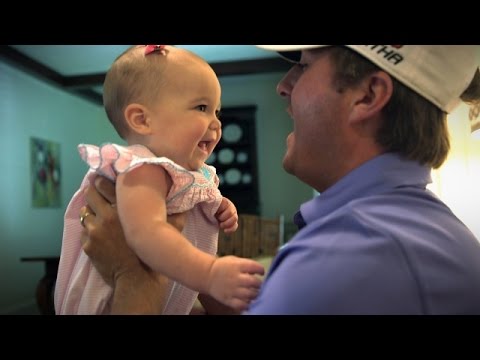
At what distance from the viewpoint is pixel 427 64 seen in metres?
0.74

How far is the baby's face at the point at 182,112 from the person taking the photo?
2.69ft

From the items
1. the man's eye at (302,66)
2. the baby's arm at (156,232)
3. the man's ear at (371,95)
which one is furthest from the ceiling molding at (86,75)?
the baby's arm at (156,232)

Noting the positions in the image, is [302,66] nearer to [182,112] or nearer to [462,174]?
[182,112]

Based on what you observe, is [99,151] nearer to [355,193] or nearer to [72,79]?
[355,193]

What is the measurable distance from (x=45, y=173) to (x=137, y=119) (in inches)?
171

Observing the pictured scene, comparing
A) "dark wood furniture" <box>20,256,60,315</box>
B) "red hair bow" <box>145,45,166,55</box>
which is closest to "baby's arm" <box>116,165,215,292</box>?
"red hair bow" <box>145,45,166,55</box>

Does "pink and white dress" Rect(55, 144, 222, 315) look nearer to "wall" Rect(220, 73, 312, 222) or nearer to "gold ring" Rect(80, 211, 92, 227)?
"gold ring" Rect(80, 211, 92, 227)

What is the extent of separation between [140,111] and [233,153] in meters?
4.56

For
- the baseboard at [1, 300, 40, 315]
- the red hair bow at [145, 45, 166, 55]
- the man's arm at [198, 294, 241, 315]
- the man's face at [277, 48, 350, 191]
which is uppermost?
the red hair bow at [145, 45, 166, 55]

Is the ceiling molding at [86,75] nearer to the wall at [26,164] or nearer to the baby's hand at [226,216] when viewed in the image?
the wall at [26,164]

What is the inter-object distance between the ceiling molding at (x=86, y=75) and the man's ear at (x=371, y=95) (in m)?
3.72

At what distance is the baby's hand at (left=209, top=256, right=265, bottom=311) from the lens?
0.62m

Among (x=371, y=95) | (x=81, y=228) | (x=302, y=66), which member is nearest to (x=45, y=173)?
(x=81, y=228)

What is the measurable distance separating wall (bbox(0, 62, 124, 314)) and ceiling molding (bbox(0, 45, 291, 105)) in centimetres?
13
